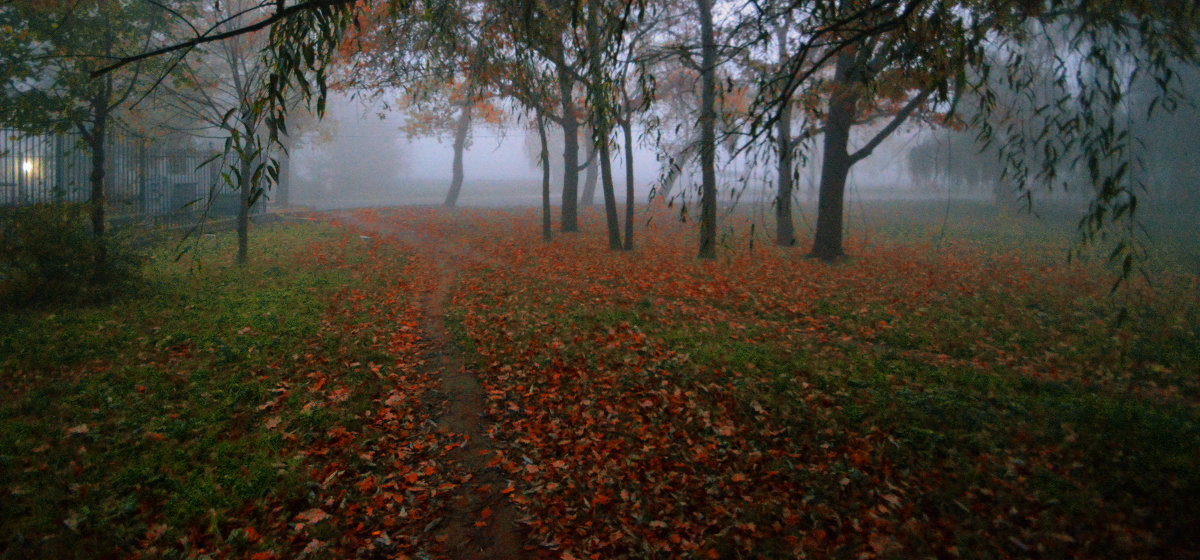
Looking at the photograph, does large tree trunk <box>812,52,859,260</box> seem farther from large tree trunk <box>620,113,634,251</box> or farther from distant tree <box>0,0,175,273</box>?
distant tree <box>0,0,175,273</box>

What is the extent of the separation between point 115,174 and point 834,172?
57.2 feet

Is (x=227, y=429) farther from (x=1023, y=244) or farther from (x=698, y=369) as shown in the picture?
(x=1023, y=244)

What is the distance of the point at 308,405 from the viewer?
575cm

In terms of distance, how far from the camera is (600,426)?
5.46 m

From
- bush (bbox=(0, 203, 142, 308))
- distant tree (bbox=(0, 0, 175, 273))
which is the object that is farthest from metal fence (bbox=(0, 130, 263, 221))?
bush (bbox=(0, 203, 142, 308))

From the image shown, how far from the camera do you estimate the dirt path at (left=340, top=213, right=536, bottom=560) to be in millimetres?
3982

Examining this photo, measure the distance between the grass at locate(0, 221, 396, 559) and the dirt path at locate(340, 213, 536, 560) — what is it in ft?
2.84

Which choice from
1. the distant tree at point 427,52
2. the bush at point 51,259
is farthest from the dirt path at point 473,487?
the bush at point 51,259

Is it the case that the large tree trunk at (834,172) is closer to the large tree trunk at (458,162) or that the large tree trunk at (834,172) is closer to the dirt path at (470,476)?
the dirt path at (470,476)

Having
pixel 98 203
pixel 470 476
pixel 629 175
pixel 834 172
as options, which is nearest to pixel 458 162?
pixel 629 175

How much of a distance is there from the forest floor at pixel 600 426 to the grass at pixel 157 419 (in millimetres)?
26

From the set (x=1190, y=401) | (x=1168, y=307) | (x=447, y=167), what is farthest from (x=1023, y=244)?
(x=447, y=167)

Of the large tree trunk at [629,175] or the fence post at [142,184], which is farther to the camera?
the fence post at [142,184]

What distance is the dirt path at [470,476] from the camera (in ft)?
13.1
